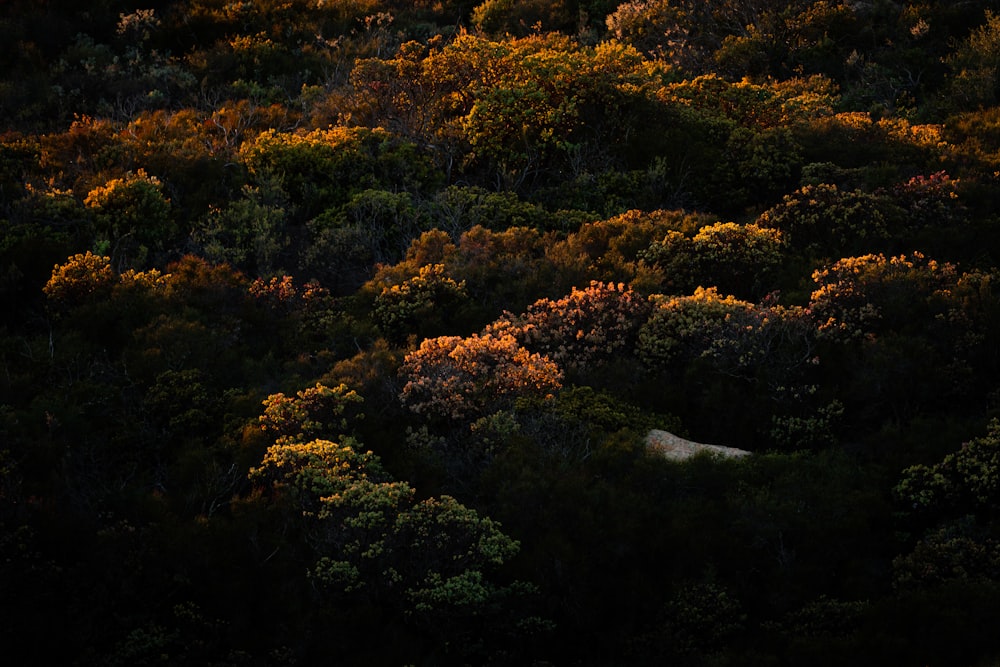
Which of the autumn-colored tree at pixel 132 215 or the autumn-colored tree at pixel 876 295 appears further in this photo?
the autumn-colored tree at pixel 132 215

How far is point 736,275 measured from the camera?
14.5m

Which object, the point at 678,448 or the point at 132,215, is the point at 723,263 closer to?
the point at 678,448

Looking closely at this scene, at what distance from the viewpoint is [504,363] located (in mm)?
12148

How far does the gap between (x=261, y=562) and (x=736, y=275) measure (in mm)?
7979

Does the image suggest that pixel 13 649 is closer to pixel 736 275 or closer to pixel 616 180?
pixel 736 275

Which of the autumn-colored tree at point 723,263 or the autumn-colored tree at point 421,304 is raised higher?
the autumn-colored tree at point 723,263

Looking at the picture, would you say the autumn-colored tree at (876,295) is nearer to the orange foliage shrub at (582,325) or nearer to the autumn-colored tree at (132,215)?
the orange foliage shrub at (582,325)

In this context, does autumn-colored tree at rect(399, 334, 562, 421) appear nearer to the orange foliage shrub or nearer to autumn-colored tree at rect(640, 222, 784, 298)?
the orange foliage shrub

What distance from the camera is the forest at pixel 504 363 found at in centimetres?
936

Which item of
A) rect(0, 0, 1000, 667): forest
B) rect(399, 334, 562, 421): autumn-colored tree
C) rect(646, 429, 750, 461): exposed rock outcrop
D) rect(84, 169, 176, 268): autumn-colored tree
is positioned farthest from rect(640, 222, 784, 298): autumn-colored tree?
rect(84, 169, 176, 268): autumn-colored tree

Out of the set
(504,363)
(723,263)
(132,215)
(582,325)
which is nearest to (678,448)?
(504,363)

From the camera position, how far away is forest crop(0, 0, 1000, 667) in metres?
9.36

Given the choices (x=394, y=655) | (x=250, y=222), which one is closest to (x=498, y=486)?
(x=394, y=655)

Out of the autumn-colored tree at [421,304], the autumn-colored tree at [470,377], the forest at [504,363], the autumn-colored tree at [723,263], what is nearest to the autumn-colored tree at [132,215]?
the forest at [504,363]
